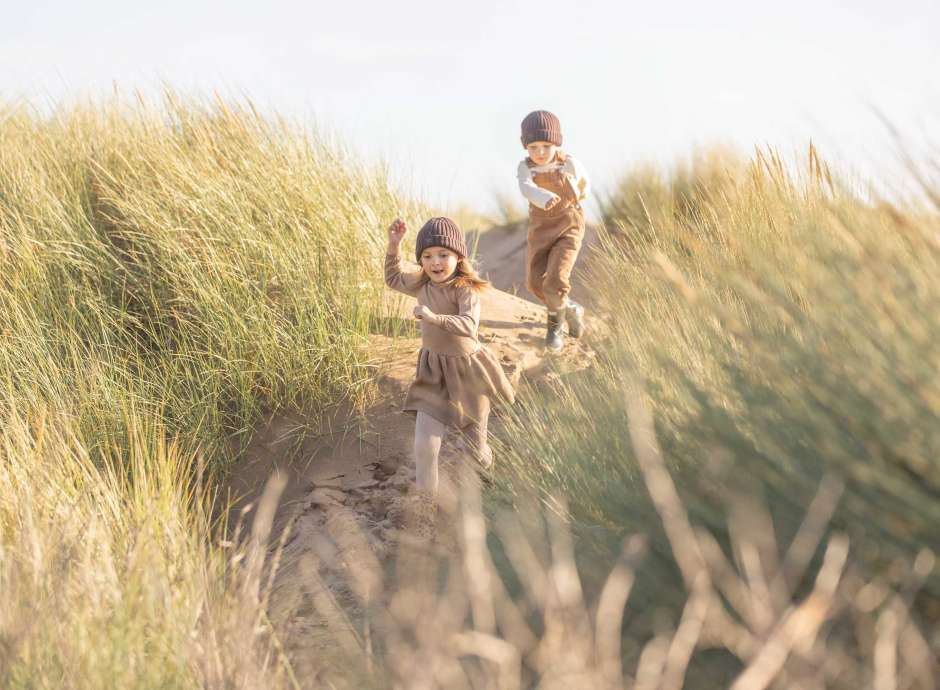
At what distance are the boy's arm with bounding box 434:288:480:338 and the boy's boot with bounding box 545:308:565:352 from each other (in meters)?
1.83

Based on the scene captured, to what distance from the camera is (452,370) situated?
4.81m

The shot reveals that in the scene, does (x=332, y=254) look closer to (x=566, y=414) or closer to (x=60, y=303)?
(x=60, y=303)

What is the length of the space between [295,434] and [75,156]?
2834 mm

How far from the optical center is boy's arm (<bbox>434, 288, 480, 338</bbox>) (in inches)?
182

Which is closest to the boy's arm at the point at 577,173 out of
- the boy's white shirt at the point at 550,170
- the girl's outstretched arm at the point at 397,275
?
the boy's white shirt at the point at 550,170

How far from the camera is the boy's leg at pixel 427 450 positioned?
4.81 m

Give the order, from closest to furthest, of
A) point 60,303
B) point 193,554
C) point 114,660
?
point 114,660
point 193,554
point 60,303

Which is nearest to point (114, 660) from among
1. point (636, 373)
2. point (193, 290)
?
point (636, 373)

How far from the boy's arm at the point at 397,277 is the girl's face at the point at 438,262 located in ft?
0.48

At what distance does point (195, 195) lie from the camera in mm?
6270

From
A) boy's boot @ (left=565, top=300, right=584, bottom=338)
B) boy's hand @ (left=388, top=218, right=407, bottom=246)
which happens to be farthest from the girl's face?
boy's boot @ (left=565, top=300, right=584, bottom=338)

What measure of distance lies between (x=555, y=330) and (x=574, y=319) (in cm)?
41

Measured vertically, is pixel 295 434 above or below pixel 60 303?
below

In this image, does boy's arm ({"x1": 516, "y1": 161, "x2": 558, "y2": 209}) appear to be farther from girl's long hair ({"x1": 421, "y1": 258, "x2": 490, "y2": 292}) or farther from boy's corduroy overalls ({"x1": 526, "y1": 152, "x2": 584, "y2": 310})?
girl's long hair ({"x1": 421, "y1": 258, "x2": 490, "y2": 292})
